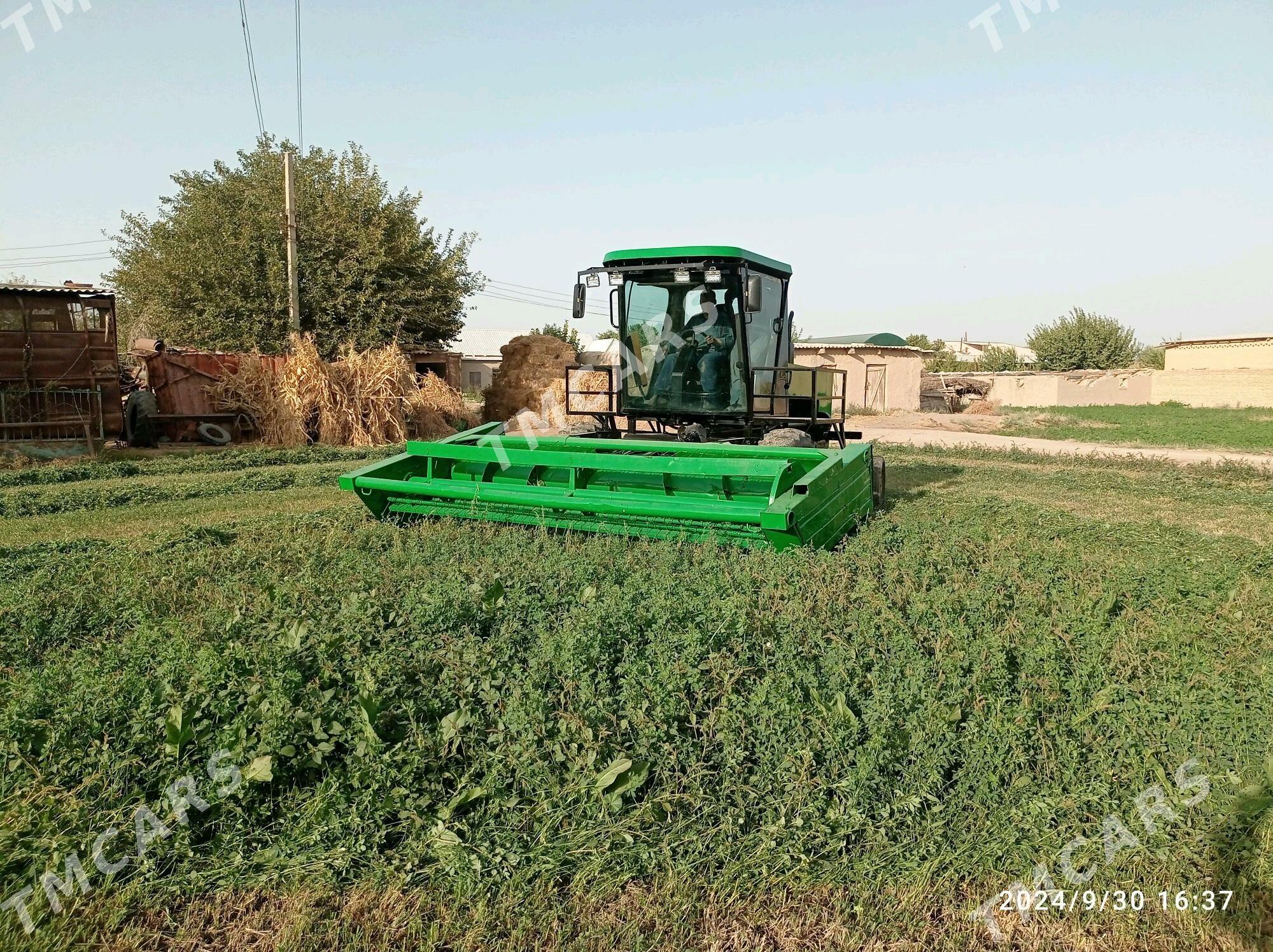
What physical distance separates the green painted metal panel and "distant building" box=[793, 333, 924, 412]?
26.7 metres

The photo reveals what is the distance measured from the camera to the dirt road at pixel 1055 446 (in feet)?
58.1

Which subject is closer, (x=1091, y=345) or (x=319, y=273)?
(x=319, y=273)

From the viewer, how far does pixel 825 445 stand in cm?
991

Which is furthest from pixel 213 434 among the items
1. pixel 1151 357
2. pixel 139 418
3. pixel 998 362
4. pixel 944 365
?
pixel 1151 357

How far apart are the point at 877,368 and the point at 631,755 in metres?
33.5

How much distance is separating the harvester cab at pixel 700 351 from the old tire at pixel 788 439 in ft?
0.26

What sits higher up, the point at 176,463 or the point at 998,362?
the point at 998,362

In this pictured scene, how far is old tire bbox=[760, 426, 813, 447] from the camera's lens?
860cm

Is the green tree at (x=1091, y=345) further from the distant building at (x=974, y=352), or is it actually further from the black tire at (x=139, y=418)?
the black tire at (x=139, y=418)

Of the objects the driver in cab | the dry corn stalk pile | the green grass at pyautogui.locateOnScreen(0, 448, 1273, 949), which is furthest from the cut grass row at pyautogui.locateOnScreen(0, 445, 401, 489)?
the green grass at pyautogui.locateOnScreen(0, 448, 1273, 949)

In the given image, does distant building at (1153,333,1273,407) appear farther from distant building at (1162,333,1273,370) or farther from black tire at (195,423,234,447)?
black tire at (195,423,234,447)

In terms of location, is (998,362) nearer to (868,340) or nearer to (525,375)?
(868,340)

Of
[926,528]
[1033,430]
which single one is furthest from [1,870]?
[1033,430]

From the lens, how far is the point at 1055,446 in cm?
2128
